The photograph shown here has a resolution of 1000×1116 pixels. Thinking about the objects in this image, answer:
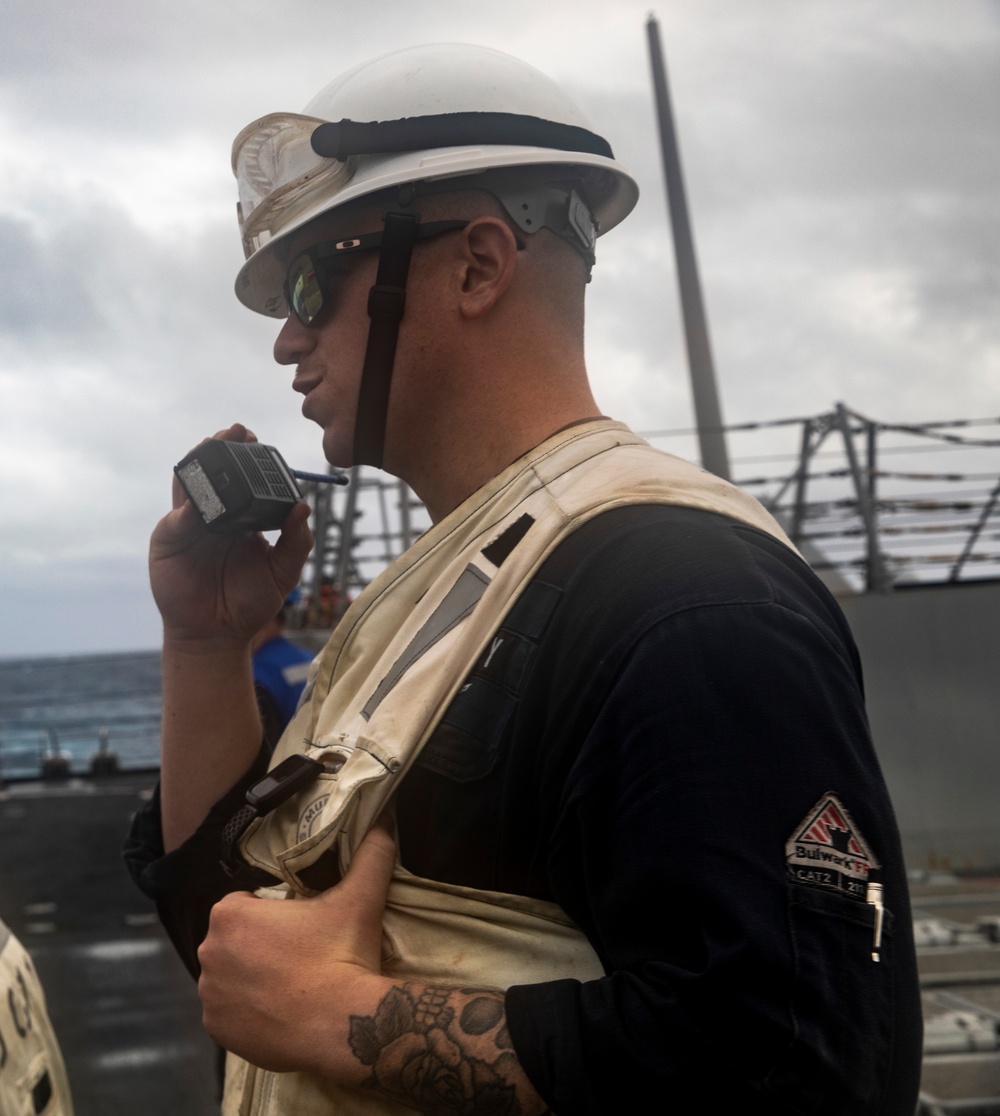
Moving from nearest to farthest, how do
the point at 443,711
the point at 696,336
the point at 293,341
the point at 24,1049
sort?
the point at 443,711 < the point at 293,341 < the point at 24,1049 < the point at 696,336

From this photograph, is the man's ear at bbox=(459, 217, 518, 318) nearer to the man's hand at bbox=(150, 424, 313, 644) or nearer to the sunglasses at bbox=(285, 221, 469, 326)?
the sunglasses at bbox=(285, 221, 469, 326)

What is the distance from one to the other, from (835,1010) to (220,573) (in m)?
1.38

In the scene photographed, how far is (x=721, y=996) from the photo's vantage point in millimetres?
986

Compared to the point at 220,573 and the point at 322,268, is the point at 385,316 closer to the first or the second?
the point at 322,268

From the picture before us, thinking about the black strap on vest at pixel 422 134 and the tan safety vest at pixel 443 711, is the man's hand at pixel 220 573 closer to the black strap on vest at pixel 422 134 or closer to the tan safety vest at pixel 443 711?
the tan safety vest at pixel 443 711

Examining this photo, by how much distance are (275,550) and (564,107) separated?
3.14 feet

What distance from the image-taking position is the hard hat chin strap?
158 centimetres

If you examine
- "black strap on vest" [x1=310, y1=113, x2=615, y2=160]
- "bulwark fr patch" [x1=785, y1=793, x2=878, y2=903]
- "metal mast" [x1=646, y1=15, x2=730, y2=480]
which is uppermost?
"metal mast" [x1=646, y1=15, x2=730, y2=480]

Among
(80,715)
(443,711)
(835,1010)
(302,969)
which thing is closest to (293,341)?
(443,711)

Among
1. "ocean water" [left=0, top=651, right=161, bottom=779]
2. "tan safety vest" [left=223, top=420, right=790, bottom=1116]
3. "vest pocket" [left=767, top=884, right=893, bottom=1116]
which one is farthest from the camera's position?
"ocean water" [left=0, top=651, right=161, bottom=779]

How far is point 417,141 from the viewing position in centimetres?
161

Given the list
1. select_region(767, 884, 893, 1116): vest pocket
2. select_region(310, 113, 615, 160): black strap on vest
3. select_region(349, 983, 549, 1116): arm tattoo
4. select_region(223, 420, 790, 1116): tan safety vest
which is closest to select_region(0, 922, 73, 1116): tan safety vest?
select_region(223, 420, 790, 1116): tan safety vest

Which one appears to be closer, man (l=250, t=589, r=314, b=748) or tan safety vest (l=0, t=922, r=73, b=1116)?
tan safety vest (l=0, t=922, r=73, b=1116)

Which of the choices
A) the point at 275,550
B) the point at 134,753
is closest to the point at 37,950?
the point at 275,550
